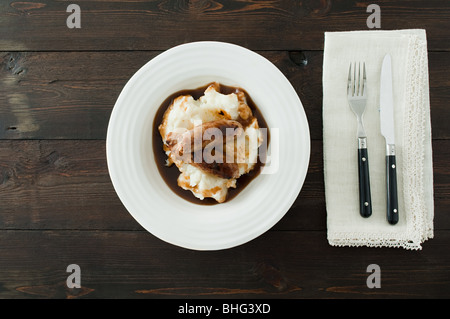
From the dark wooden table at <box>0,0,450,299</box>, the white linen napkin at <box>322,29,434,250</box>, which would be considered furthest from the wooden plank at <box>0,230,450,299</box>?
the white linen napkin at <box>322,29,434,250</box>

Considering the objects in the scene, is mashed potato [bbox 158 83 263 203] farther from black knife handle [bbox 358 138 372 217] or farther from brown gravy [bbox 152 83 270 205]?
black knife handle [bbox 358 138 372 217]

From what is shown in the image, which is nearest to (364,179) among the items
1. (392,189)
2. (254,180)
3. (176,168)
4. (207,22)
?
(392,189)

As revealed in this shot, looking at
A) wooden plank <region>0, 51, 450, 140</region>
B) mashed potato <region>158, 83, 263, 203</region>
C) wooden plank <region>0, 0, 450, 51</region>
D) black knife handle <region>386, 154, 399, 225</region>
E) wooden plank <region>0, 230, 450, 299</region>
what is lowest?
wooden plank <region>0, 230, 450, 299</region>

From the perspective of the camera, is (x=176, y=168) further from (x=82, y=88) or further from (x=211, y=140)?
(x=82, y=88)

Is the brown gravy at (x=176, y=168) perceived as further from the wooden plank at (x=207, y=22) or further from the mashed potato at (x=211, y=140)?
the wooden plank at (x=207, y=22)

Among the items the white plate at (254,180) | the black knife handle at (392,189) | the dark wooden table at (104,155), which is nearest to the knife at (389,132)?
the black knife handle at (392,189)

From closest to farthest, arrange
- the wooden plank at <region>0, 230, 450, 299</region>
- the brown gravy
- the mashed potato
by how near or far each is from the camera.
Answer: the mashed potato, the brown gravy, the wooden plank at <region>0, 230, 450, 299</region>

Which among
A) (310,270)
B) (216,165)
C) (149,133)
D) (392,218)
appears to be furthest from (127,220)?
(392,218)

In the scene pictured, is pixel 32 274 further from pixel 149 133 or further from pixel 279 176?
pixel 279 176
